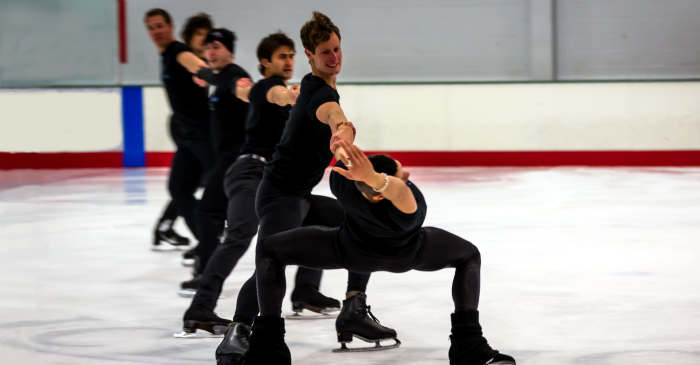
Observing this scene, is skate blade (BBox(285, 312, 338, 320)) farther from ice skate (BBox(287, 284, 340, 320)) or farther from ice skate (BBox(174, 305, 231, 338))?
ice skate (BBox(174, 305, 231, 338))

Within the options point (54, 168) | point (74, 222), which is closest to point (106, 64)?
point (54, 168)

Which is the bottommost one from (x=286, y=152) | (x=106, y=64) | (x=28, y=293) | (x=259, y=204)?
(x=28, y=293)

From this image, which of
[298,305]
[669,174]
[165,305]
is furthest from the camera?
[669,174]

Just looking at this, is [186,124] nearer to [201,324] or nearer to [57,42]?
[201,324]

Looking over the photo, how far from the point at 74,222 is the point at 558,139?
609 centimetres

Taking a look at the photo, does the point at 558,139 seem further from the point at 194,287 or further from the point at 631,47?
the point at 194,287

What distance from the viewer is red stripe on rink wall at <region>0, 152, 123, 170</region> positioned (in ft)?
32.6

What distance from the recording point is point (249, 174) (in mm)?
3314

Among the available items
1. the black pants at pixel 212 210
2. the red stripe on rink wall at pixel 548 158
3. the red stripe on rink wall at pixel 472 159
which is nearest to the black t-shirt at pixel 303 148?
the black pants at pixel 212 210

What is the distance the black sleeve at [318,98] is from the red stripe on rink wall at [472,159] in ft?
23.3

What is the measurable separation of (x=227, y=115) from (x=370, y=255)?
159cm

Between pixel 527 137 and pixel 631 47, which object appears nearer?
pixel 527 137

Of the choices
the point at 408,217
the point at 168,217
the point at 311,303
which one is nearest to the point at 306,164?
the point at 408,217

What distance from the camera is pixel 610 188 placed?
7785mm
